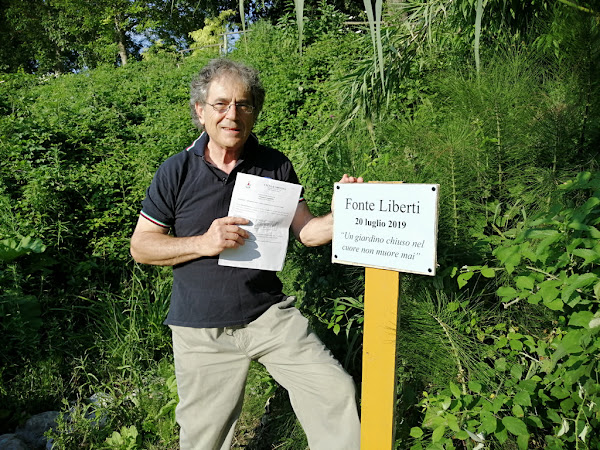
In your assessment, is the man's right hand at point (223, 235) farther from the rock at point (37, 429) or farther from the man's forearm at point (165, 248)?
the rock at point (37, 429)

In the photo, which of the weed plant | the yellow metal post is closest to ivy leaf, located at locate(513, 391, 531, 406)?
the weed plant

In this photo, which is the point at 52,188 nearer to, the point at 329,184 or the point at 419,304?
the point at 329,184

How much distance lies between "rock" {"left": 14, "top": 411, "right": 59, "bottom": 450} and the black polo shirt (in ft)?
4.55

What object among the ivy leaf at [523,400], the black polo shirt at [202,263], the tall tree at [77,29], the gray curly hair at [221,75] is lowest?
the ivy leaf at [523,400]

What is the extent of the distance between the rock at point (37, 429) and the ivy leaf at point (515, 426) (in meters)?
2.35

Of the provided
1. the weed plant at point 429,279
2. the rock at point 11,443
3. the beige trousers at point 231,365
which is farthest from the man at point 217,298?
the rock at point 11,443

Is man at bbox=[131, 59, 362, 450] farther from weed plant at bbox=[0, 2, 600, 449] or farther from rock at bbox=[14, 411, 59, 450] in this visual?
rock at bbox=[14, 411, 59, 450]

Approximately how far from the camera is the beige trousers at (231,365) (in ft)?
6.11

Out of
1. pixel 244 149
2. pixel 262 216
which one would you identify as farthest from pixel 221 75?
pixel 262 216

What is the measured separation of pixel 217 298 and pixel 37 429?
5.37 ft

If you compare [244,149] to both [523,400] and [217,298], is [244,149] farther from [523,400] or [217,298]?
[523,400]

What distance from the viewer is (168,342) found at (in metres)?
3.29

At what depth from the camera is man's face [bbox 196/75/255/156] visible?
75.9 inches

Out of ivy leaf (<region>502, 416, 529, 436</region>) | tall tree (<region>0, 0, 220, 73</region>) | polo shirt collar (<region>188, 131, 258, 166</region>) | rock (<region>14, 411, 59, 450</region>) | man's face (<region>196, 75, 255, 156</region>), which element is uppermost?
tall tree (<region>0, 0, 220, 73</region>)
